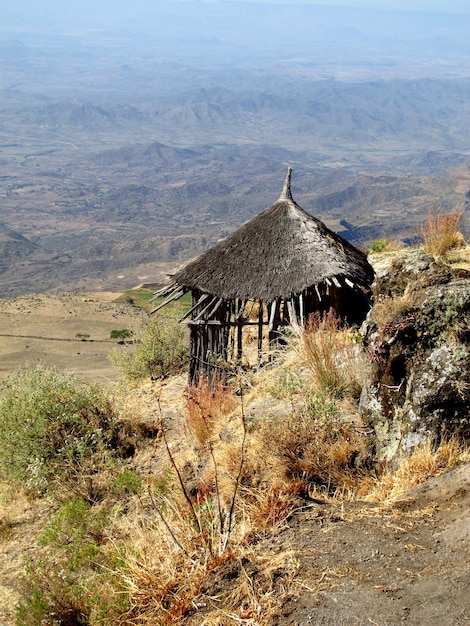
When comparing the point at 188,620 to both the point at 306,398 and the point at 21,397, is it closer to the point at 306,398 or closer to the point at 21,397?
the point at 306,398

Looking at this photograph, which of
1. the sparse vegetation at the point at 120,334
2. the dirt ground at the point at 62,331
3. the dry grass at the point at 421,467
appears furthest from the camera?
the sparse vegetation at the point at 120,334

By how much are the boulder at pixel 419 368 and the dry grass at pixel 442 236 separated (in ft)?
21.1

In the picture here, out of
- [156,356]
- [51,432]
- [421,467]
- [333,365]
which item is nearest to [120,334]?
[156,356]

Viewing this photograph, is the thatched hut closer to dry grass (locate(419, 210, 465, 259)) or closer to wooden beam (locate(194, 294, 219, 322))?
wooden beam (locate(194, 294, 219, 322))

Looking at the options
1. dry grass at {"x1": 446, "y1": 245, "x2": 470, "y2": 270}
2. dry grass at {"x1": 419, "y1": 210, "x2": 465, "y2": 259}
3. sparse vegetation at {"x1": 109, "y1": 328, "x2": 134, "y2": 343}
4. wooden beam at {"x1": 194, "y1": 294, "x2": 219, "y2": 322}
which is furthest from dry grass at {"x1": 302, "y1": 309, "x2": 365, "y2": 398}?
sparse vegetation at {"x1": 109, "y1": 328, "x2": 134, "y2": 343}

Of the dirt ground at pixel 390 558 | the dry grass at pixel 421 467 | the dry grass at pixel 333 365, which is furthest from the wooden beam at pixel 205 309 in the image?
the dirt ground at pixel 390 558

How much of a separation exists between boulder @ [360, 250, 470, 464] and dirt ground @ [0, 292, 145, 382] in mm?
22591

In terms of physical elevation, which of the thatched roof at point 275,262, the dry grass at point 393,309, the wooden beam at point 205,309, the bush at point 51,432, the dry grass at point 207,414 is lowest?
the bush at point 51,432

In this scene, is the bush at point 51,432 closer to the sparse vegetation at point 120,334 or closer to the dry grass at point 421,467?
the dry grass at point 421,467

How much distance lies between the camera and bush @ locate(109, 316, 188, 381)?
46.0 feet

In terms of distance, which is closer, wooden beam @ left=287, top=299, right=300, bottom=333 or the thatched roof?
wooden beam @ left=287, top=299, right=300, bottom=333

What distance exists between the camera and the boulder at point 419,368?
5004 millimetres

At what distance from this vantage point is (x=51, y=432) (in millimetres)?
8055

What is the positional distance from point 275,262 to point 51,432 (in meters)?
4.78
